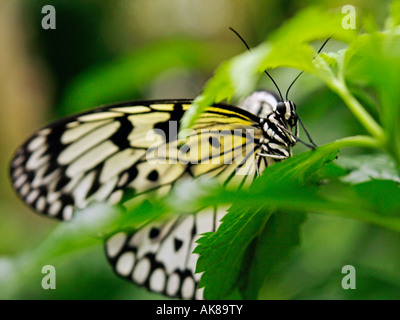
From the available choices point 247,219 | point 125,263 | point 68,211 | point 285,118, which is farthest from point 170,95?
point 247,219

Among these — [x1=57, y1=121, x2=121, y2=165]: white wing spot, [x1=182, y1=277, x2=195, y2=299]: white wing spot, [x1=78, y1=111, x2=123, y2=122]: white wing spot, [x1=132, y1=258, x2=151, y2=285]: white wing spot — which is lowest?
[x1=182, y1=277, x2=195, y2=299]: white wing spot

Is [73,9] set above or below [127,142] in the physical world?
above

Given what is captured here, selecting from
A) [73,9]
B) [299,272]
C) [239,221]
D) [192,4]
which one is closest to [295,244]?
[239,221]

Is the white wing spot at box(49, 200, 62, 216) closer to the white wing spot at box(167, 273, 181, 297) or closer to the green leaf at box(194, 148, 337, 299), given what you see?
the white wing spot at box(167, 273, 181, 297)

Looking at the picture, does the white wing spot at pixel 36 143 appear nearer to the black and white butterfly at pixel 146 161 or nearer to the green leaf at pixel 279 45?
the black and white butterfly at pixel 146 161

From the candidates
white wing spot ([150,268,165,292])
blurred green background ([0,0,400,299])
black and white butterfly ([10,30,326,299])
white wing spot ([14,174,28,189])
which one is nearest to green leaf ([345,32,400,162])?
blurred green background ([0,0,400,299])

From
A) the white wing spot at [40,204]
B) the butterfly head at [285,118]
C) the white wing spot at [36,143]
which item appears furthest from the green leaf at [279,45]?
the white wing spot at [40,204]

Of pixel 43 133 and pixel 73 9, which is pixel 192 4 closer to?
pixel 73 9
